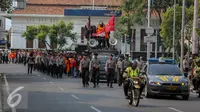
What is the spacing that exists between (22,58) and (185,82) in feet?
146

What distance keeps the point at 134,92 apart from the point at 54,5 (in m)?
62.4

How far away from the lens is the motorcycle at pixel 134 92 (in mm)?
17969

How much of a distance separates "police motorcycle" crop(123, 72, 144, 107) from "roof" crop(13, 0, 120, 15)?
59.0 m

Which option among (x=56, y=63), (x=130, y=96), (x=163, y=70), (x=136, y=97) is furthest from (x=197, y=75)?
(x=56, y=63)

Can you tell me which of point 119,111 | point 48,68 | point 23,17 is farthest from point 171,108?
point 23,17

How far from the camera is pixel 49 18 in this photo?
7806 cm

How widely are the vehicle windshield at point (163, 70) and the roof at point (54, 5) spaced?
178 ft

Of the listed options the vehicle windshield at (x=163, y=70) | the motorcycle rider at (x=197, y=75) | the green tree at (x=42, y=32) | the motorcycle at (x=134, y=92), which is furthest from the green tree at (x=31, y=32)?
the motorcycle at (x=134, y=92)

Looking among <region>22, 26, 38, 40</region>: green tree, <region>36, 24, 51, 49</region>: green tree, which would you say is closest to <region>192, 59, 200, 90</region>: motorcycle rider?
<region>36, 24, 51, 49</region>: green tree

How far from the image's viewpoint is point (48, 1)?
7869 centimetres

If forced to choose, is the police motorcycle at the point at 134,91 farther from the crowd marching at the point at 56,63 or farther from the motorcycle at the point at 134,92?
the crowd marching at the point at 56,63

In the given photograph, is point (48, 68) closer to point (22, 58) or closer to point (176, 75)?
point (176, 75)

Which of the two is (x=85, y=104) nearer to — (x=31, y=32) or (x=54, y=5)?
(x=31, y=32)

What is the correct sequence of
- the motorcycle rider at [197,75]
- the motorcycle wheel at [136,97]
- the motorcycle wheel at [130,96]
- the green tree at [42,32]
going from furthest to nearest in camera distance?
the green tree at [42,32], the motorcycle rider at [197,75], the motorcycle wheel at [130,96], the motorcycle wheel at [136,97]
